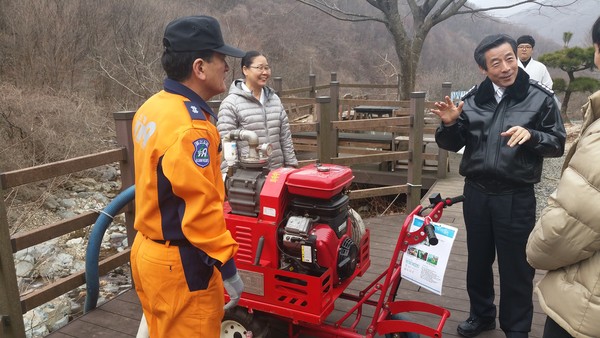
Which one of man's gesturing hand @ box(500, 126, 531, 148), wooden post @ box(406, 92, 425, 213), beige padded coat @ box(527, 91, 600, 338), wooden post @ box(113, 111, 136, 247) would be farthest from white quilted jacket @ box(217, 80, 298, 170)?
beige padded coat @ box(527, 91, 600, 338)

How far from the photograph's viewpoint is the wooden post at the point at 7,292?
8.77 feet

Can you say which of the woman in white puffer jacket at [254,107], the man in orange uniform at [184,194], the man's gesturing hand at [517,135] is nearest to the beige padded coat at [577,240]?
the man's gesturing hand at [517,135]

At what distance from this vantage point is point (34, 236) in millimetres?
2842

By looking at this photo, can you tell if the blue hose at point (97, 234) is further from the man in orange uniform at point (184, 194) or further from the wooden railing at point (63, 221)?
the man in orange uniform at point (184, 194)

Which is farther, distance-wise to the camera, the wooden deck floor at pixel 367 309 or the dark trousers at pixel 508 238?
the wooden deck floor at pixel 367 309

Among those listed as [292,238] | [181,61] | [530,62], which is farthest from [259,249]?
[530,62]

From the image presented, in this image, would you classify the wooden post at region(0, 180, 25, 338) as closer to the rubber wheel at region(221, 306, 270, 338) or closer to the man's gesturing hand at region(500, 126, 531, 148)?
the rubber wheel at region(221, 306, 270, 338)

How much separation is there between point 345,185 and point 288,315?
704mm

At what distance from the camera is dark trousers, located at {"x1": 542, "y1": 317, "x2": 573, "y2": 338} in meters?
1.70

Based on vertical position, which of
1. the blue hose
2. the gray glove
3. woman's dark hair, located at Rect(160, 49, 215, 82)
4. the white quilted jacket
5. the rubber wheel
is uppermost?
woman's dark hair, located at Rect(160, 49, 215, 82)

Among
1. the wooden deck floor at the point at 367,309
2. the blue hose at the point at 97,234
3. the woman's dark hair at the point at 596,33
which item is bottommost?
the wooden deck floor at the point at 367,309

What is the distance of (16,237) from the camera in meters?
2.74

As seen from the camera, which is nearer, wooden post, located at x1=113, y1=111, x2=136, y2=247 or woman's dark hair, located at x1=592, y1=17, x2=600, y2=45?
woman's dark hair, located at x1=592, y1=17, x2=600, y2=45

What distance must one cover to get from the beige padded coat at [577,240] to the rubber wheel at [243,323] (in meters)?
1.41
